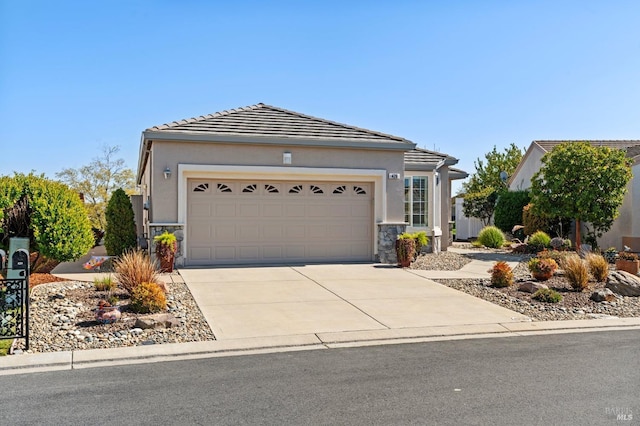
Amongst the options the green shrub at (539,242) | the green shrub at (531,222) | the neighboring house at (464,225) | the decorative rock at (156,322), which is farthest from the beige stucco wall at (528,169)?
the decorative rock at (156,322)

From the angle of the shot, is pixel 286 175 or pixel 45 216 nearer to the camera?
pixel 45 216

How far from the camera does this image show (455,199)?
113 ft

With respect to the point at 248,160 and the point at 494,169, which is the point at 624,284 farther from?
the point at 494,169

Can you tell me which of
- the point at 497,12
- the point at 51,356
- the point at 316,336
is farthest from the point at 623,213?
the point at 51,356

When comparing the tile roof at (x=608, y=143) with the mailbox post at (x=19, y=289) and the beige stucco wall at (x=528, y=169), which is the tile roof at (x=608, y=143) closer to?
the beige stucco wall at (x=528, y=169)

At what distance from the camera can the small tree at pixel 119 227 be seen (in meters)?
15.0

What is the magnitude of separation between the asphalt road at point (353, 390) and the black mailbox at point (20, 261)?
1.84 meters

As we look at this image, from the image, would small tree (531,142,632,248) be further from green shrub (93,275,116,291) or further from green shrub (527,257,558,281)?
green shrub (93,275,116,291)

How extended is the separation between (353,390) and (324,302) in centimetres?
448

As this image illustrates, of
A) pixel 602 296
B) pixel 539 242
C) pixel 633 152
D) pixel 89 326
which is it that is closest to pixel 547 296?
pixel 602 296

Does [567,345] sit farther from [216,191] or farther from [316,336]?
[216,191]

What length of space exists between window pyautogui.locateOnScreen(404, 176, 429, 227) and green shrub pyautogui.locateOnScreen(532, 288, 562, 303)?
826 centimetres

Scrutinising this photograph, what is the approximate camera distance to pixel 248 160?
1408 cm

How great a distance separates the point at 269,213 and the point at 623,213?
13.8 m
